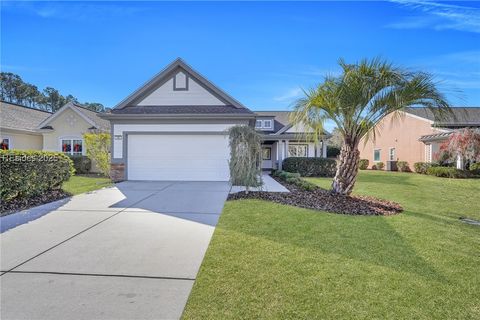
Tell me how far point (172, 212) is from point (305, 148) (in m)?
18.6

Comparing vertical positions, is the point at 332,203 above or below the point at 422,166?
below

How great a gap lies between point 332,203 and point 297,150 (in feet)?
53.9

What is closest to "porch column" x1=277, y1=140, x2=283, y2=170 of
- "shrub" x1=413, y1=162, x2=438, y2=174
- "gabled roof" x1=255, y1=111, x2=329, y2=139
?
"gabled roof" x1=255, y1=111, x2=329, y2=139

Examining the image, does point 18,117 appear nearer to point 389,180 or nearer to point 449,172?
point 389,180

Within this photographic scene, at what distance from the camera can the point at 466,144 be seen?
52.3 feet

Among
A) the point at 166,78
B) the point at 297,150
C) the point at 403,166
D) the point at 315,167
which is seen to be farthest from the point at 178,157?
the point at 403,166

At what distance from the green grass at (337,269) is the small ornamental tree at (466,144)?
13.2m

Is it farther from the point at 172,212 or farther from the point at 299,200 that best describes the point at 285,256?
the point at 299,200

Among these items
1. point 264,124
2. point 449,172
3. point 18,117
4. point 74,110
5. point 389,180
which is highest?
point 74,110

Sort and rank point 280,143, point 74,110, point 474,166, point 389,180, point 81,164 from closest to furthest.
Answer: point 389,180 → point 474,166 → point 81,164 → point 74,110 → point 280,143

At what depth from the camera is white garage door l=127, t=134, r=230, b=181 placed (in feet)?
41.5

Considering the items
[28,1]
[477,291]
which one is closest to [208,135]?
[28,1]

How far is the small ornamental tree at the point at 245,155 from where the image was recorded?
8438mm

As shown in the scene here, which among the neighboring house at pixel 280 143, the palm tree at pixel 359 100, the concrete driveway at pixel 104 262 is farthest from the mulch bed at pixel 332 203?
the neighboring house at pixel 280 143
